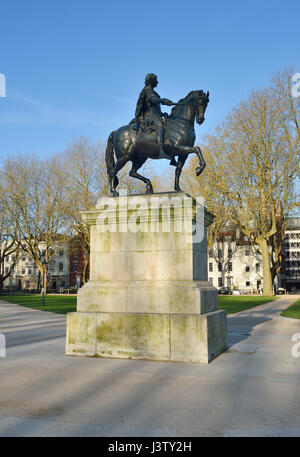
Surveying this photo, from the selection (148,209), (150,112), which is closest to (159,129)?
(150,112)

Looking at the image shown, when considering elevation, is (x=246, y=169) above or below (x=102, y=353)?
above

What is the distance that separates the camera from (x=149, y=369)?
21.0 feet

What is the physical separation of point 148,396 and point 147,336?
2.45 m

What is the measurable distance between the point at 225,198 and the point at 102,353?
34.2 meters

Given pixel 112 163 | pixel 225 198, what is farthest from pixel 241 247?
pixel 112 163

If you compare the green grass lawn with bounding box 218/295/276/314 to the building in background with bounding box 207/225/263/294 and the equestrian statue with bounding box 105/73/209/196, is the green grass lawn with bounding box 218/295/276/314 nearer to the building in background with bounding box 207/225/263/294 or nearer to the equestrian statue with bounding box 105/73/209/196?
the equestrian statue with bounding box 105/73/209/196

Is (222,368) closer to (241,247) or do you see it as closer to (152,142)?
(152,142)

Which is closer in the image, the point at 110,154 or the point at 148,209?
the point at 148,209

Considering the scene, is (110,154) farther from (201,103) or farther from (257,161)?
(257,161)

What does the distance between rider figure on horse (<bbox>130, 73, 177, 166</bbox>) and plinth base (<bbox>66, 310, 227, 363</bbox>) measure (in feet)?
12.6

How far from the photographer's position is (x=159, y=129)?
8.65 meters

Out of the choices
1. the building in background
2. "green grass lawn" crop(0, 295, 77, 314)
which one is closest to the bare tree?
"green grass lawn" crop(0, 295, 77, 314)

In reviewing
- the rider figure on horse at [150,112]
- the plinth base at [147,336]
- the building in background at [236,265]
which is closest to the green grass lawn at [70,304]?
the plinth base at [147,336]

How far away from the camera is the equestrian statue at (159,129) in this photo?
28.3 ft
